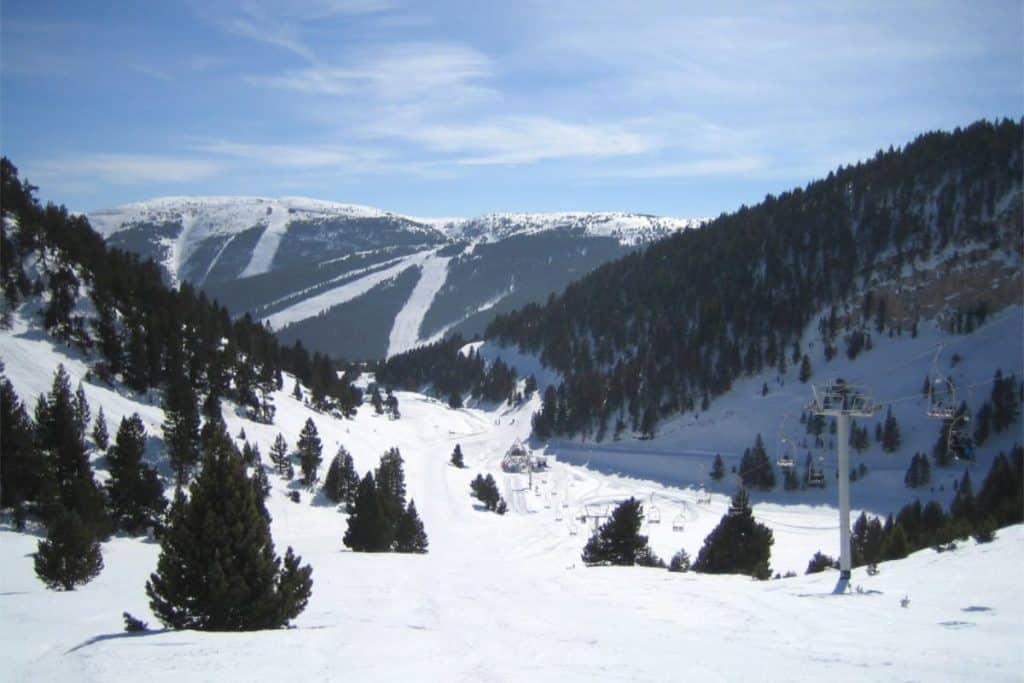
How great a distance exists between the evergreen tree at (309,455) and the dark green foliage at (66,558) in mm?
38450

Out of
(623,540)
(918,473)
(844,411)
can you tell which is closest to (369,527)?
(623,540)

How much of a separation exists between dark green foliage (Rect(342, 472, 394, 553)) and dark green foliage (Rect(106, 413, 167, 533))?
43.0ft

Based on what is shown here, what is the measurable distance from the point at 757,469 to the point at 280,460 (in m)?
59.1

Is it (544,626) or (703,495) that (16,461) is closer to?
(544,626)

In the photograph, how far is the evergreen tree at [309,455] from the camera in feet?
225

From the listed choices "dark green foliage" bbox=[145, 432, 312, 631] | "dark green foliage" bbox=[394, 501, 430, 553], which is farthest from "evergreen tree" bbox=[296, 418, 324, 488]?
"dark green foliage" bbox=[145, 432, 312, 631]

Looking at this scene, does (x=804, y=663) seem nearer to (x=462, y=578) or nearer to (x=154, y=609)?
(x=154, y=609)

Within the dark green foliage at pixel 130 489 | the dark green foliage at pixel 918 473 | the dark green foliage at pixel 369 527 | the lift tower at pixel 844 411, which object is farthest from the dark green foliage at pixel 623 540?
the dark green foliage at pixel 918 473

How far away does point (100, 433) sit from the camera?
2088 inches

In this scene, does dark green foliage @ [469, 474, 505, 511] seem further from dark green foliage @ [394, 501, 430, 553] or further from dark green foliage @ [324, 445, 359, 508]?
dark green foliage @ [394, 501, 430, 553]

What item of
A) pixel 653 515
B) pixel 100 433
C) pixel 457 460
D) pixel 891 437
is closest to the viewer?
pixel 100 433

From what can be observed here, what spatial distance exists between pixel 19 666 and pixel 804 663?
15434 mm

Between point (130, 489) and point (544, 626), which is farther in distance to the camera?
point (130, 489)

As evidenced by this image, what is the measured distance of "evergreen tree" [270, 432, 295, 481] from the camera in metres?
67.7
